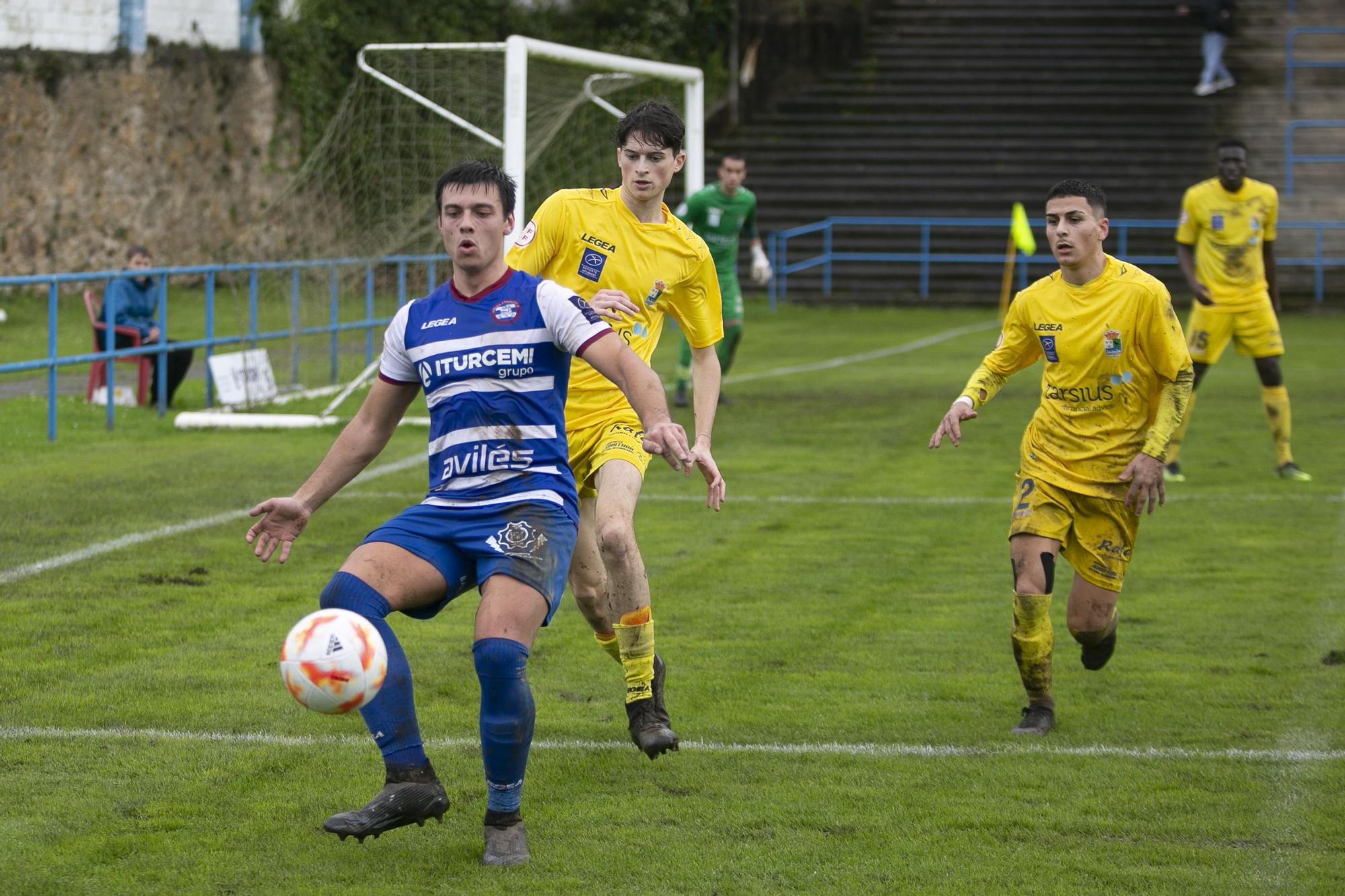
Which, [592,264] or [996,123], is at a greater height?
[996,123]

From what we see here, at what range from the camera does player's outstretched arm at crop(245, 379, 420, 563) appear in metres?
4.77

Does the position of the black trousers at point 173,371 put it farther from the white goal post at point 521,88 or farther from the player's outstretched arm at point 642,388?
the player's outstretched arm at point 642,388

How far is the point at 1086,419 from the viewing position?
20.7ft

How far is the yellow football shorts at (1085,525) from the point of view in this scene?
620 centimetres

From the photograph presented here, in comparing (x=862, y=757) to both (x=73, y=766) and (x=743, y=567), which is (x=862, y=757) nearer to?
(x=73, y=766)

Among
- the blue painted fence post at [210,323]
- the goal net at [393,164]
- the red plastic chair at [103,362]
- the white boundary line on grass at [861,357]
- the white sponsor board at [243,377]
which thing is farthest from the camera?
the white boundary line on grass at [861,357]

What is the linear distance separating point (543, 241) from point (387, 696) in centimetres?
218

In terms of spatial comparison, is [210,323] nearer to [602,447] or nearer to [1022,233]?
[602,447]

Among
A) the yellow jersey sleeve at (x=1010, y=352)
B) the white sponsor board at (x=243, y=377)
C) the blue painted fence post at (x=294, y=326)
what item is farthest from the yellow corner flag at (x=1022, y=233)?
the yellow jersey sleeve at (x=1010, y=352)

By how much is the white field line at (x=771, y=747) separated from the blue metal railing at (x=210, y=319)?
689 cm

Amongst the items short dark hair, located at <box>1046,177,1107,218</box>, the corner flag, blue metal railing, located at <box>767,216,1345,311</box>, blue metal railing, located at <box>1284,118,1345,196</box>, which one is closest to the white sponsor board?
short dark hair, located at <box>1046,177,1107,218</box>

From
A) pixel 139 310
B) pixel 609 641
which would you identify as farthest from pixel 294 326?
pixel 609 641

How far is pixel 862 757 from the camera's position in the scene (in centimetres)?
563

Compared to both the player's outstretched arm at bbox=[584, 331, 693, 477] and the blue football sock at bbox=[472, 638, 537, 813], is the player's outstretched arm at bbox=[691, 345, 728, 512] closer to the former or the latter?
the player's outstretched arm at bbox=[584, 331, 693, 477]
